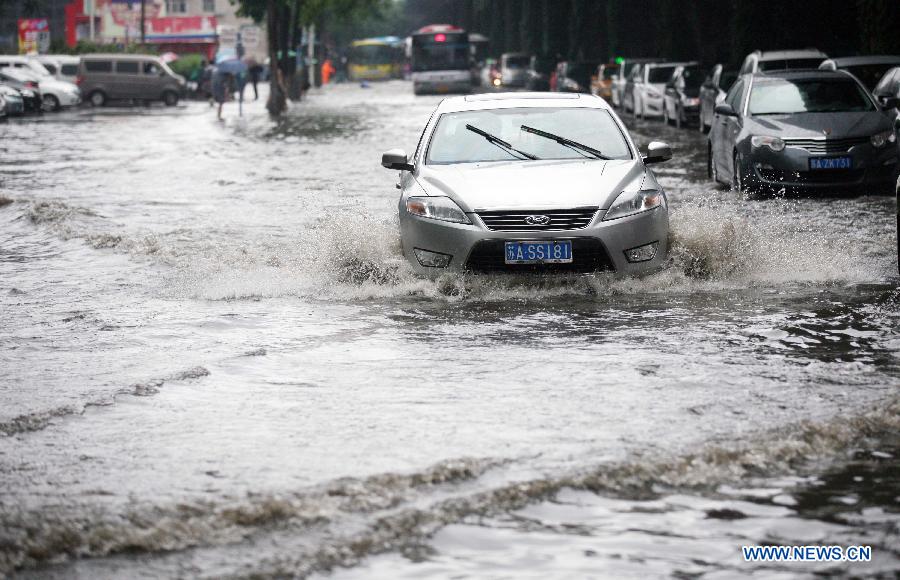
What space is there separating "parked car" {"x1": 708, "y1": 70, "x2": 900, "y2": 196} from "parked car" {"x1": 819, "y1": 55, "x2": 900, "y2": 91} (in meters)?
5.79

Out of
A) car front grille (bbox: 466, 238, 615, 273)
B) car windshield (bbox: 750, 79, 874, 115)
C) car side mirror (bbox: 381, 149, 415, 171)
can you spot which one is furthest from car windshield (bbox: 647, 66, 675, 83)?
car front grille (bbox: 466, 238, 615, 273)

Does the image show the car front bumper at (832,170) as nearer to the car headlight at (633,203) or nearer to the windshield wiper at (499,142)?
the windshield wiper at (499,142)

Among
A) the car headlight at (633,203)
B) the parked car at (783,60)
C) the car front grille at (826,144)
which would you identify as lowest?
the car front grille at (826,144)

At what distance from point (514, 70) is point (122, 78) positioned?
89.8 ft

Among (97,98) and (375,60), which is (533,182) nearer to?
(97,98)

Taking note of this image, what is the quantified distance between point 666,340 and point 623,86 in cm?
3727

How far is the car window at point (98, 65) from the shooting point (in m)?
57.5

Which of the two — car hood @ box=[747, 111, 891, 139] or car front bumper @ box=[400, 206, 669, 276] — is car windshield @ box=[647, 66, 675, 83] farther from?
car front bumper @ box=[400, 206, 669, 276]

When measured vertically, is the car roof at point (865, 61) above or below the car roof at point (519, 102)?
below

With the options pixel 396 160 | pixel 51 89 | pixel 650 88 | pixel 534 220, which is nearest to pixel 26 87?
pixel 51 89

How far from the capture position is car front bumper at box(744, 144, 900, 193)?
17.0 m

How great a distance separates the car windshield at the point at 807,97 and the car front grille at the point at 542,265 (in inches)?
342

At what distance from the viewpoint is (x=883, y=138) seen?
17.2m

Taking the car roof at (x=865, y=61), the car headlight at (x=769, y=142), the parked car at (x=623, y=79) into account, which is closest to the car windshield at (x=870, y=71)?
the car roof at (x=865, y=61)
